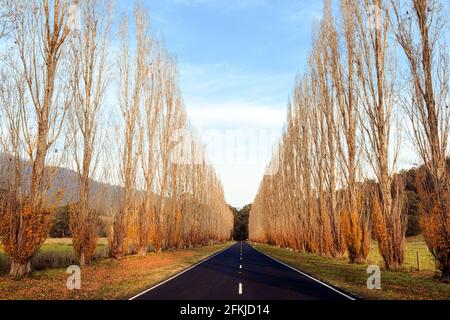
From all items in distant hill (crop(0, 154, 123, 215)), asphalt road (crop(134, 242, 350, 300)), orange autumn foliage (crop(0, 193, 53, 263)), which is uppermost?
distant hill (crop(0, 154, 123, 215))

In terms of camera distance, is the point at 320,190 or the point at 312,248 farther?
the point at 312,248

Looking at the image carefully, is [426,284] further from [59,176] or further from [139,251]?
[139,251]

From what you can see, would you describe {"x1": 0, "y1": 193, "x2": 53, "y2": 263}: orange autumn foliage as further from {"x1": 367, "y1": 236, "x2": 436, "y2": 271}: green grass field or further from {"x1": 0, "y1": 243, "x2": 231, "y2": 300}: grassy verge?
{"x1": 367, "y1": 236, "x2": 436, "y2": 271}: green grass field

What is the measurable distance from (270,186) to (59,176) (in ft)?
148

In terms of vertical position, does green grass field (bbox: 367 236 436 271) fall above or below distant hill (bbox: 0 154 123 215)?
below

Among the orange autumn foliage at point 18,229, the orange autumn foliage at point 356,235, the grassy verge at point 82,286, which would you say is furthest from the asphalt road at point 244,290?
the orange autumn foliage at point 356,235

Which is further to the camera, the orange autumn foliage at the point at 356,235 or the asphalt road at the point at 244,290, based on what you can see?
the orange autumn foliage at the point at 356,235

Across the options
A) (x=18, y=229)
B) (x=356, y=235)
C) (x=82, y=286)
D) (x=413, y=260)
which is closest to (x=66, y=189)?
(x=18, y=229)

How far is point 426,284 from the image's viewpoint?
12.0 m

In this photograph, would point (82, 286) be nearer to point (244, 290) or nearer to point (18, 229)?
point (18, 229)

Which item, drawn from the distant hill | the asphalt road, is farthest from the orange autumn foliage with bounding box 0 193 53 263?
the asphalt road

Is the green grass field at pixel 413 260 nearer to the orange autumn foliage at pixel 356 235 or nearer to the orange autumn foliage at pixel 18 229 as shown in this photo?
the orange autumn foliage at pixel 356 235

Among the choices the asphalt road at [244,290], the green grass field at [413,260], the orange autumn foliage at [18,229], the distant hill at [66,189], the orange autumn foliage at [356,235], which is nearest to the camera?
the asphalt road at [244,290]

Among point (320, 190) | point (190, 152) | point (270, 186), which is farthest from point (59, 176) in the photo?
point (270, 186)
